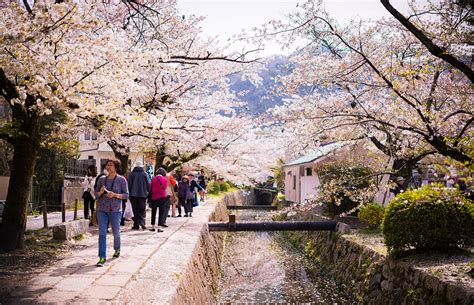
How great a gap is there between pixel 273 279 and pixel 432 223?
6.20 m

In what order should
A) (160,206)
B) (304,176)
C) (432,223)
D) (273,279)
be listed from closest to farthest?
(432,223)
(160,206)
(273,279)
(304,176)

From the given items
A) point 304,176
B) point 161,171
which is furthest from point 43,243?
point 304,176

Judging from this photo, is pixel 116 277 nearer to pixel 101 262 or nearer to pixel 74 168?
pixel 101 262

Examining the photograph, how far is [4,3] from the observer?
7.65 meters

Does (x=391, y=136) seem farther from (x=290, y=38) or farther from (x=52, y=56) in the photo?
(x=52, y=56)

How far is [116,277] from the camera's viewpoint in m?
6.10

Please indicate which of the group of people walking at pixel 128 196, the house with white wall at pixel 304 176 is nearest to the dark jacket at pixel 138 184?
the group of people walking at pixel 128 196

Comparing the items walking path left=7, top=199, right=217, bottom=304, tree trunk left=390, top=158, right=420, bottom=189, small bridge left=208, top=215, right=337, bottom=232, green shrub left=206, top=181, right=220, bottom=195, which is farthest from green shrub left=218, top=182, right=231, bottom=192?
walking path left=7, top=199, right=217, bottom=304

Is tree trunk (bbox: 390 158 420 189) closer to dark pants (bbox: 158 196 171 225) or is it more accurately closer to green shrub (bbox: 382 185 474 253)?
green shrub (bbox: 382 185 474 253)

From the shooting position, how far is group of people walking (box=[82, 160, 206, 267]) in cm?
708

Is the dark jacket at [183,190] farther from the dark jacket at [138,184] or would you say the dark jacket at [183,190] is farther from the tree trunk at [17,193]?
A: the tree trunk at [17,193]

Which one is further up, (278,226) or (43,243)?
(43,243)

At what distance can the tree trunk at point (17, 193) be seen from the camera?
8.05 meters

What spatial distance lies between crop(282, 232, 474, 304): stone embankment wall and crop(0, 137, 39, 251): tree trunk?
288 inches
